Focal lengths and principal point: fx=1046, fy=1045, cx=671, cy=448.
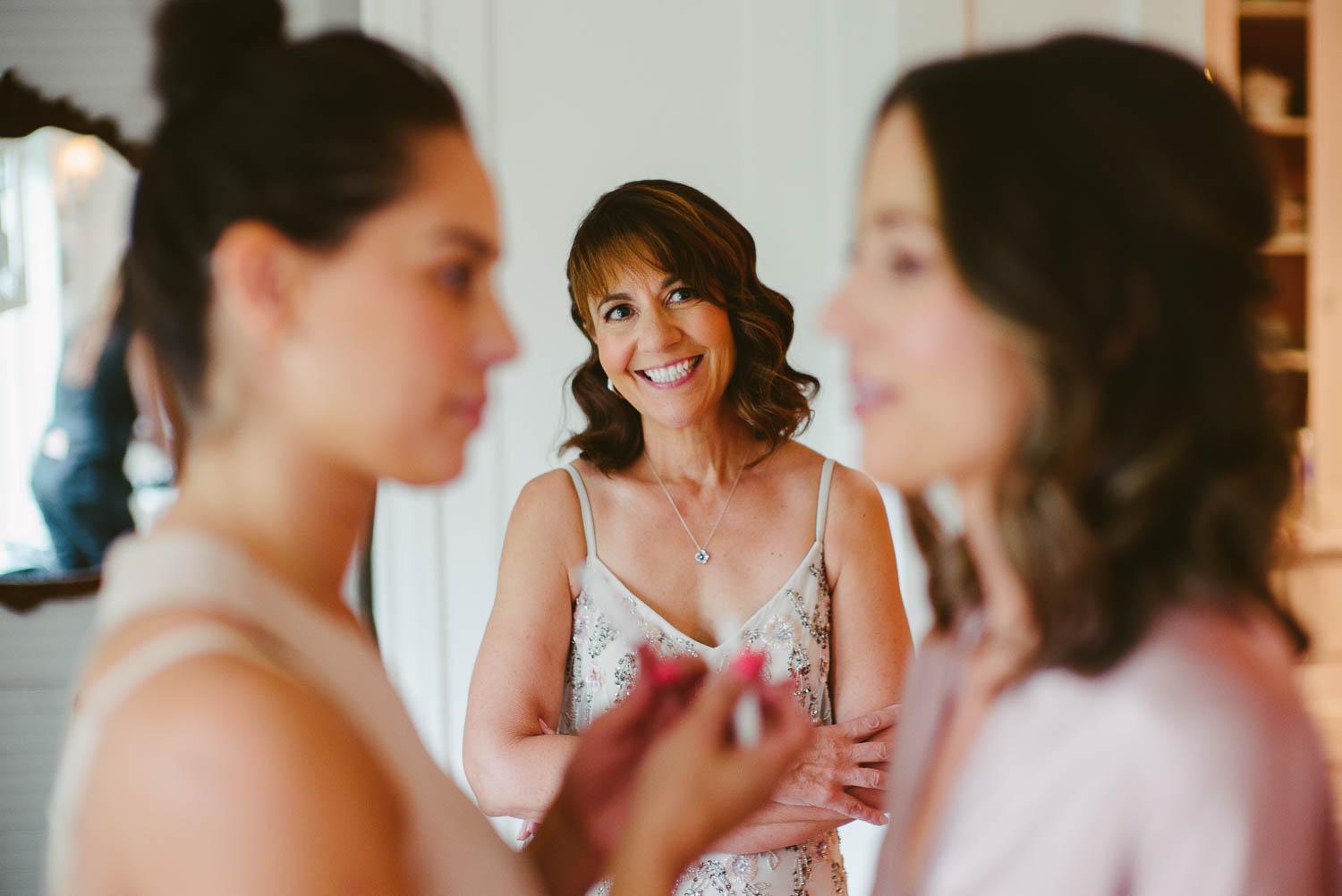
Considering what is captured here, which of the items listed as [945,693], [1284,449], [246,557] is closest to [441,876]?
[246,557]

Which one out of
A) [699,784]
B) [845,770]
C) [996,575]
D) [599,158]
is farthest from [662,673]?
[599,158]

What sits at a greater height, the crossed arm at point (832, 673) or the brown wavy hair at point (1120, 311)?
the brown wavy hair at point (1120, 311)

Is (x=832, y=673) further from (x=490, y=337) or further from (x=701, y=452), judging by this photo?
(x=490, y=337)

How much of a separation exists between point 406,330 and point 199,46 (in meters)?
0.26

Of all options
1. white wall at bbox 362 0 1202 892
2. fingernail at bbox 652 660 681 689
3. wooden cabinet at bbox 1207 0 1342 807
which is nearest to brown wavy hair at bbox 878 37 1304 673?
fingernail at bbox 652 660 681 689

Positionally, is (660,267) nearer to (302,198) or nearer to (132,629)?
(302,198)

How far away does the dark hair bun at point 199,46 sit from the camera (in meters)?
0.78

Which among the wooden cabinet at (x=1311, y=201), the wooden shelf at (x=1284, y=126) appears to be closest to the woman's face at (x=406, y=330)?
the wooden cabinet at (x=1311, y=201)

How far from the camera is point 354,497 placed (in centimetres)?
86

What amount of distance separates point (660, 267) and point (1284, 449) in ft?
3.68

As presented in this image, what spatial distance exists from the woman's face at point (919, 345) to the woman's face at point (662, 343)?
36.8 inches

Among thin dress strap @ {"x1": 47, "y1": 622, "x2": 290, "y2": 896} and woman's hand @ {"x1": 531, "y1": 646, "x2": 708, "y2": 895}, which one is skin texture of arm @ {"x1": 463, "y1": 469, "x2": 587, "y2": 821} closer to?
woman's hand @ {"x1": 531, "y1": 646, "x2": 708, "y2": 895}

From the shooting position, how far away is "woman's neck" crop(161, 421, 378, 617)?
2.62 feet

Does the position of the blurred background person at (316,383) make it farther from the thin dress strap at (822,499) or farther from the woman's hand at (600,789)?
the thin dress strap at (822,499)
